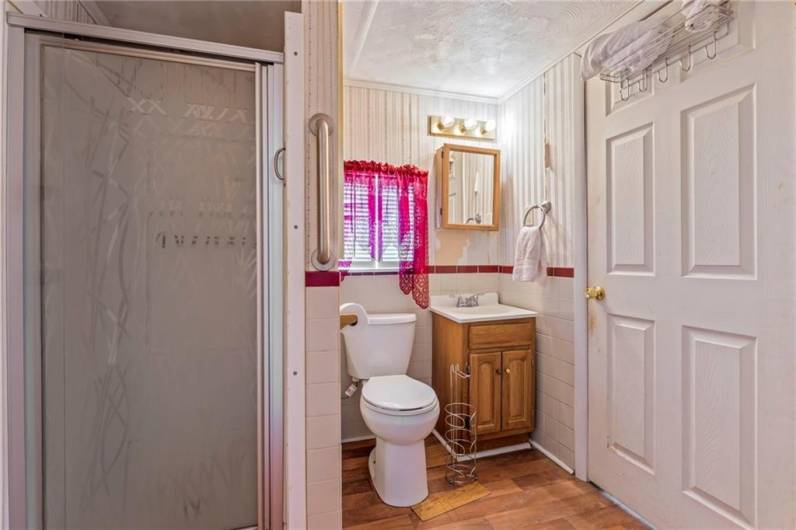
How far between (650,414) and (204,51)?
7.15 ft

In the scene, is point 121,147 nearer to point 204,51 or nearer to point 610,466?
point 204,51

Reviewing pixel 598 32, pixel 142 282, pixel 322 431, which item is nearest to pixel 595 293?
pixel 598 32

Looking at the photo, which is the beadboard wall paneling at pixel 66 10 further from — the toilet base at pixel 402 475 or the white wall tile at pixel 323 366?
the toilet base at pixel 402 475

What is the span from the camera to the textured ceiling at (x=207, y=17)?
65.0 inches

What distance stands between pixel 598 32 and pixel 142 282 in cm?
225

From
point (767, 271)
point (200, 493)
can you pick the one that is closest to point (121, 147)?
point (200, 493)

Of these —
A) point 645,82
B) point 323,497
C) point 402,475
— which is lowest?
point 402,475

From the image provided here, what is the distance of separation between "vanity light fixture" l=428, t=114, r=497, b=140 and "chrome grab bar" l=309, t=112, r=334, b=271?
1350 millimetres

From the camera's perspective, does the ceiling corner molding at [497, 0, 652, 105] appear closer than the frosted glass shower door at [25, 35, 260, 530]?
No

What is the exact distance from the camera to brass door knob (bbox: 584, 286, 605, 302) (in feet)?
5.73

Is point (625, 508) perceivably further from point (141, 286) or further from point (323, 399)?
point (141, 286)

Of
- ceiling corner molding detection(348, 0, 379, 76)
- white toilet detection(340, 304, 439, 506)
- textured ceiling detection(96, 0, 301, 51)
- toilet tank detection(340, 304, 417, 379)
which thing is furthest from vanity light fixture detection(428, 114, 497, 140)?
white toilet detection(340, 304, 439, 506)

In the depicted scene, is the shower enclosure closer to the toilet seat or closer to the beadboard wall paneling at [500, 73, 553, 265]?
the toilet seat

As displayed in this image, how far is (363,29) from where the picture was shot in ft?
5.85
